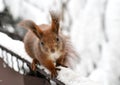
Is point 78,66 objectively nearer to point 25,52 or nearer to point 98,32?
point 98,32

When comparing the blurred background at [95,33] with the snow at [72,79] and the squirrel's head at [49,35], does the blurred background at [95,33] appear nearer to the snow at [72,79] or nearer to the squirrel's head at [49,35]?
the squirrel's head at [49,35]

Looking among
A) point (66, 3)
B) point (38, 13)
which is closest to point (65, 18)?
point (66, 3)

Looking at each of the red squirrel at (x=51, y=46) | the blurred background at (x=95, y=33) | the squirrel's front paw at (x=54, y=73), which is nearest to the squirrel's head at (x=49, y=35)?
the red squirrel at (x=51, y=46)

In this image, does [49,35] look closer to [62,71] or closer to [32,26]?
[32,26]

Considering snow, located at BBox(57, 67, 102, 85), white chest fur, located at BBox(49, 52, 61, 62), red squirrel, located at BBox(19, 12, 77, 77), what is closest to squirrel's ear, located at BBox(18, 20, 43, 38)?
red squirrel, located at BBox(19, 12, 77, 77)

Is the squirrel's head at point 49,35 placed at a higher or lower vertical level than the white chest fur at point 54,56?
higher

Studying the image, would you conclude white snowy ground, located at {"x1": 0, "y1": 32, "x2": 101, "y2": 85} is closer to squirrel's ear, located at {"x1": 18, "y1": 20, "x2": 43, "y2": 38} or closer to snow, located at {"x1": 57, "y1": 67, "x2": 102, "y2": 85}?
snow, located at {"x1": 57, "y1": 67, "x2": 102, "y2": 85}

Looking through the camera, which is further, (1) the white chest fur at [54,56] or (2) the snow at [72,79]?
(1) the white chest fur at [54,56]

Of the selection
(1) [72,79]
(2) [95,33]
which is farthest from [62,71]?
(2) [95,33]
